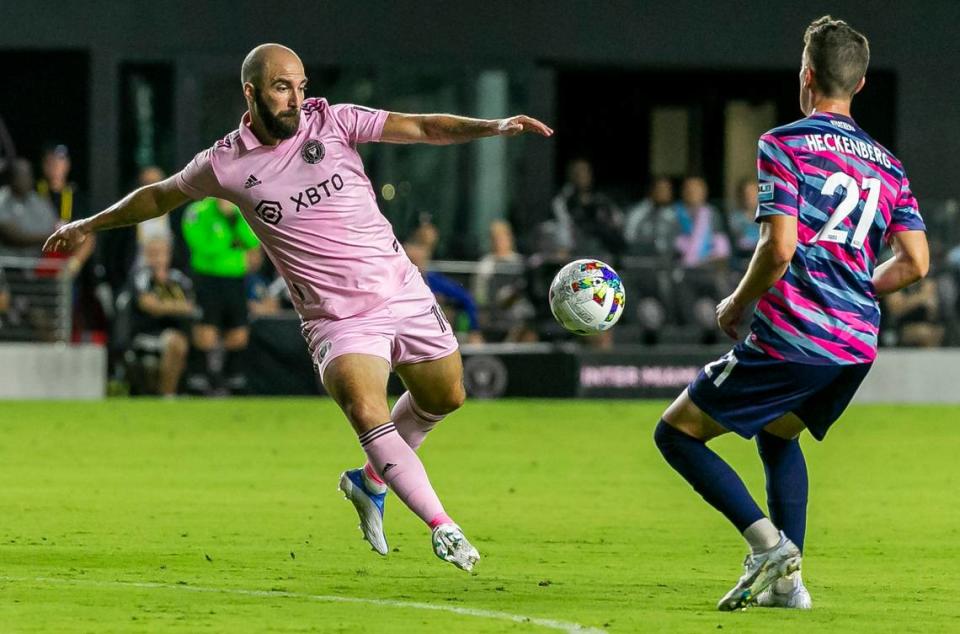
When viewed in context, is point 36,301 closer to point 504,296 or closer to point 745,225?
point 504,296

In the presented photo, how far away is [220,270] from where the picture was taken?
63.0 feet

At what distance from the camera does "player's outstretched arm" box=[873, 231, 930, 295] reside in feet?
23.4

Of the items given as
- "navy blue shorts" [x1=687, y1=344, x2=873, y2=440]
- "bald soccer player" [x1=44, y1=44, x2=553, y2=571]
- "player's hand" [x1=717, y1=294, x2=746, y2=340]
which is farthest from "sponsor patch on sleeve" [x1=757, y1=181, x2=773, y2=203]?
"bald soccer player" [x1=44, y1=44, x2=553, y2=571]

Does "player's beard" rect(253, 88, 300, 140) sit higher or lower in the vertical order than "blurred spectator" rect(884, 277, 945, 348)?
higher

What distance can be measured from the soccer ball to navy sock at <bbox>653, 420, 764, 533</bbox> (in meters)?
1.52

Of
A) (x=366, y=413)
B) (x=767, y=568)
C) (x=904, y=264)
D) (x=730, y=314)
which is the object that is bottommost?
(x=767, y=568)

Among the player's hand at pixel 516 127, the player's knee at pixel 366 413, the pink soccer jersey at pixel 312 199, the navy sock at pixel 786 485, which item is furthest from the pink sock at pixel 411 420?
the navy sock at pixel 786 485

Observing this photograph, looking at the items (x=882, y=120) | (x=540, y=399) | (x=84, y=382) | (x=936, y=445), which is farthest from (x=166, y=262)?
(x=882, y=120)

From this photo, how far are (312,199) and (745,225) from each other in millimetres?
13465

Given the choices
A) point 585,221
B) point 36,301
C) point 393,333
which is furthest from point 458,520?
point 585,221

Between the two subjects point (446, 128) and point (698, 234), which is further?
point (698, 234)

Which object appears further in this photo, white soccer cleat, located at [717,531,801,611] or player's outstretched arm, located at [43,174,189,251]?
player's outstretched arm, located at [43,174,189,251]

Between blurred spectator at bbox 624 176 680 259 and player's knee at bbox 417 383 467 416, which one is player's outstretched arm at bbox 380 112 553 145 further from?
blurred spectator at bbox 624 176 680 259

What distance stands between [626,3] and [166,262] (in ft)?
26.7
